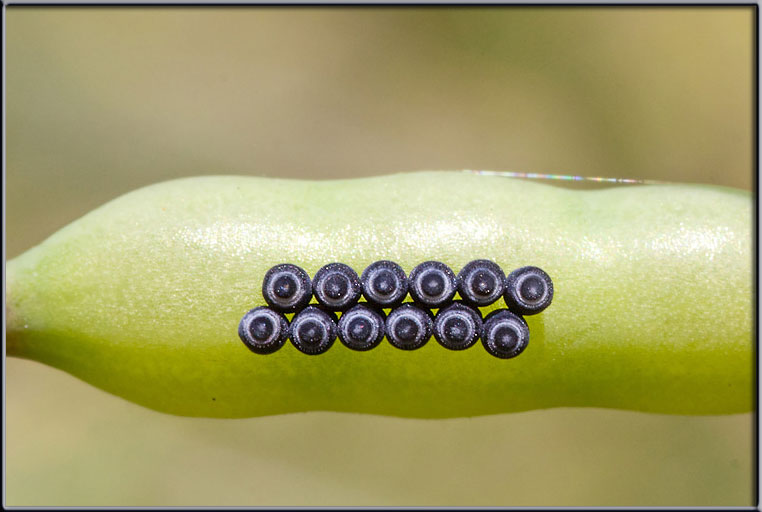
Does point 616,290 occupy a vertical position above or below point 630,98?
below

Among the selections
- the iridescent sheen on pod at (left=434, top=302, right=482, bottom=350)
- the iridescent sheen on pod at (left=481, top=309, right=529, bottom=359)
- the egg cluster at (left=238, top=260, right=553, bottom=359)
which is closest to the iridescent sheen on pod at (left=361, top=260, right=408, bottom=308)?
the egg cluster at (left=238, top=260, right=553, bottom=359)

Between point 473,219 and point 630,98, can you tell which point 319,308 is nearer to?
point 473,219

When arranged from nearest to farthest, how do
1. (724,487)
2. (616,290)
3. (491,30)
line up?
(616,290)
(724,487)
(491,30)

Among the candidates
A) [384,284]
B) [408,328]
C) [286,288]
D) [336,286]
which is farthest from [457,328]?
[286,288]

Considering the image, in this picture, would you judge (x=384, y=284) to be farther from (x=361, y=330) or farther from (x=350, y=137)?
(x=350, y=137)

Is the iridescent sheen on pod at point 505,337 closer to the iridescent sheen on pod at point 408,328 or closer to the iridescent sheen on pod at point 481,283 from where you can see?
the iridescent sheen on pod at point 481,283

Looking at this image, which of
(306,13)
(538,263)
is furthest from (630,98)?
(538,263)

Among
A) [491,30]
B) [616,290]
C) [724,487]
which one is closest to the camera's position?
[616,290]

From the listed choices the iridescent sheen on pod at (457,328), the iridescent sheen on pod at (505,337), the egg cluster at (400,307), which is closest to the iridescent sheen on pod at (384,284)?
the egg cluster at (400,307)
